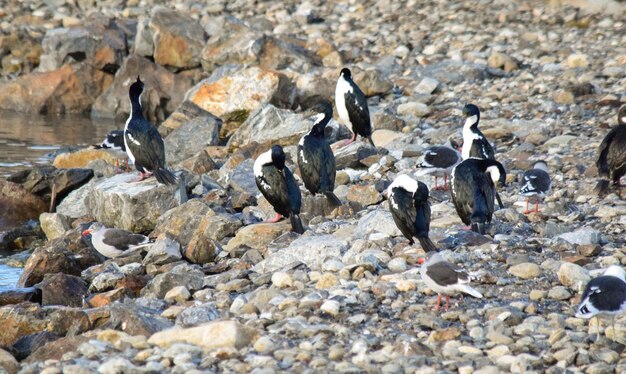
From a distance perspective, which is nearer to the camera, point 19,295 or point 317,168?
point 19,295

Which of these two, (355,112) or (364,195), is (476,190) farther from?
(355,112)

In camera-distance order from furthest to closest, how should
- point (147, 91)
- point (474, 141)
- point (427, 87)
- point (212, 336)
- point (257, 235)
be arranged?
point (147, 91) < point (427, 87) < point (474, 141) < point (257, 235) < point (212, 336)

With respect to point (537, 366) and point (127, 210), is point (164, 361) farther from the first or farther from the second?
point (127, 210)

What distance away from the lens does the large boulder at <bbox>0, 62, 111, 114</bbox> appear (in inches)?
948

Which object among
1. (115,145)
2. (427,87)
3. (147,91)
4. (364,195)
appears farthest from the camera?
(147,91)

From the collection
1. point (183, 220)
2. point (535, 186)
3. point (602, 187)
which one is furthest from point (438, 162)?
point (183, 220)

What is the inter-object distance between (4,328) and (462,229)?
15.5 ft

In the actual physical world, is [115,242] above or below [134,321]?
below

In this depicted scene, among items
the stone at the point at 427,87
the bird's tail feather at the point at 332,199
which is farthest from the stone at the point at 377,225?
the stone at the point at 427,87

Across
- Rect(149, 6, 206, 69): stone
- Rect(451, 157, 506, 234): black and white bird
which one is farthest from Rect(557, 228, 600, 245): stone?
Rect(149, 6, 206, 69): stone

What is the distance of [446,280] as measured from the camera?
802 centimetres

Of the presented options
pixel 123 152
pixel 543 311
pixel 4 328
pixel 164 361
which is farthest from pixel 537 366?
pixel 123 152

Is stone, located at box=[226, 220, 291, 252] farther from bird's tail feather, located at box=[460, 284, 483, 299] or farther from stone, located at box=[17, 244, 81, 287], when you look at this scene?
bird's tail feather, located at box=[460, 284, 483, 299]

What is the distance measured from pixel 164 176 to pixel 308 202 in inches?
81.2
